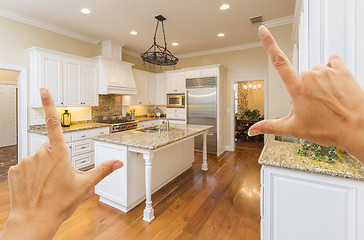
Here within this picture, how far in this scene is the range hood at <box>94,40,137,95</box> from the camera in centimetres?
437

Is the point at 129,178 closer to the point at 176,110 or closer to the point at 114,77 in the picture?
the point at 114,77

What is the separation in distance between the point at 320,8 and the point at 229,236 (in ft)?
7.50

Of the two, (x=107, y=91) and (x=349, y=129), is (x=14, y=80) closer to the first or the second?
(x=107, y=91)

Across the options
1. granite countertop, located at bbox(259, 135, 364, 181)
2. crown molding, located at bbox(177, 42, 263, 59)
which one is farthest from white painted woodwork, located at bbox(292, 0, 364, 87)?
crown molding, located at bbox(177, 42, 263, 59)

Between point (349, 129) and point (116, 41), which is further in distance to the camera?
point (116, 41)

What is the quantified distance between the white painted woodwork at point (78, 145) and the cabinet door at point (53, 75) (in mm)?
749

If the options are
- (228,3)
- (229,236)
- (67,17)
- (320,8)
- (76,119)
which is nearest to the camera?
(320,8)

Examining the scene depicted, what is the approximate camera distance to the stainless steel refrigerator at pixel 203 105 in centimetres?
496

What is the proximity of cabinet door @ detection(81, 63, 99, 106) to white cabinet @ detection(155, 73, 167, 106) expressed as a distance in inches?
87.5

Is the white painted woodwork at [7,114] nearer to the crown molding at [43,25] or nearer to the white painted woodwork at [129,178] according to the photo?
the crown molding at [43,25]

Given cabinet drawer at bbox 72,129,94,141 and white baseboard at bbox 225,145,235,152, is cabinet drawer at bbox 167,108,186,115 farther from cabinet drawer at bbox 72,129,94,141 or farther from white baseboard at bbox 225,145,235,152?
cabinet drawer at bbox 72,129,94,141

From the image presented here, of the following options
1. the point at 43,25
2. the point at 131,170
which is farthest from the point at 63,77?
the point at 131,170

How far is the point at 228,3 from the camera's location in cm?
299

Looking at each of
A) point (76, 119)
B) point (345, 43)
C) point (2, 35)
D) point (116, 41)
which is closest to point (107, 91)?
point (76, 119)
